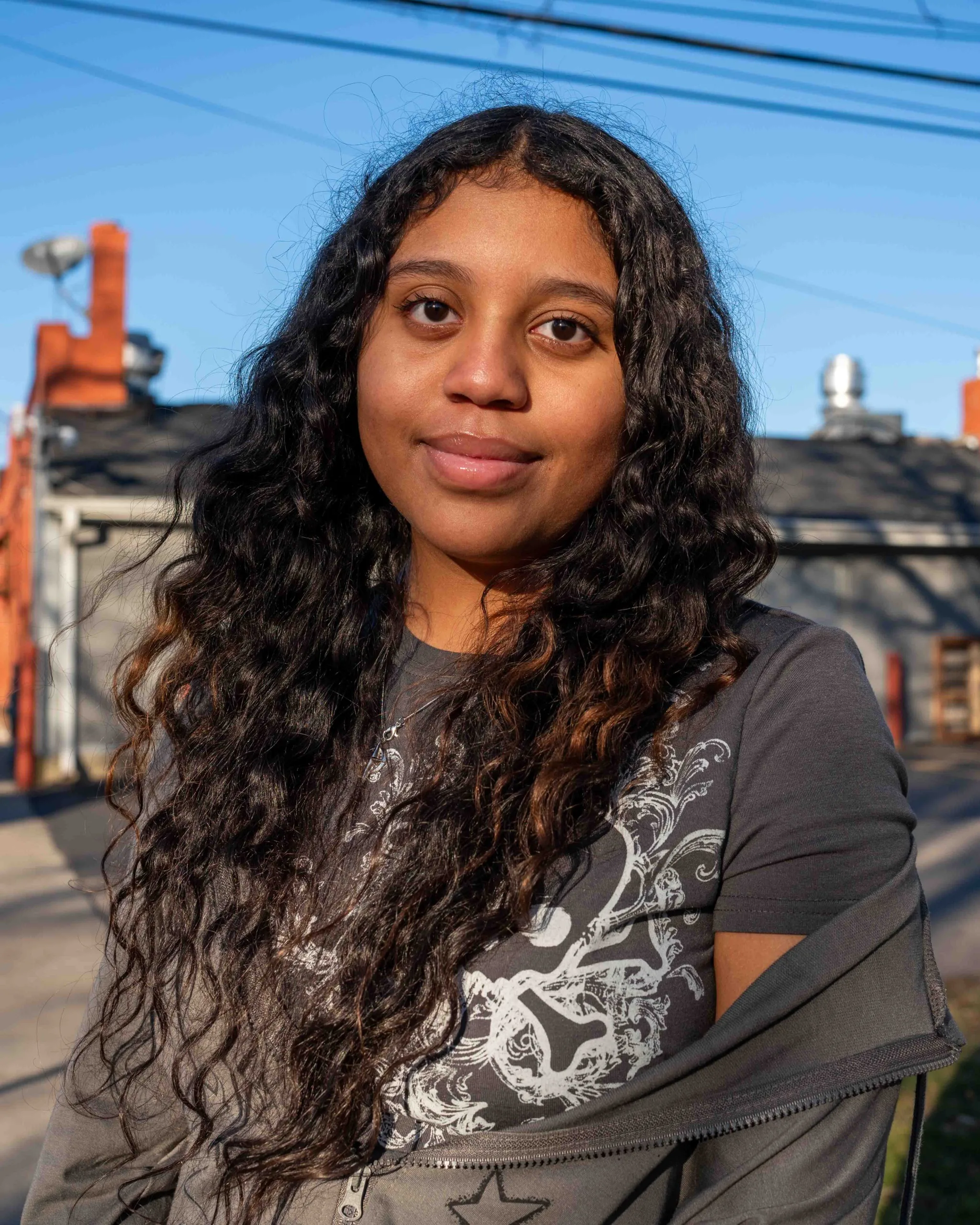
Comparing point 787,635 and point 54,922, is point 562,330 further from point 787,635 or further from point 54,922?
point 54,922

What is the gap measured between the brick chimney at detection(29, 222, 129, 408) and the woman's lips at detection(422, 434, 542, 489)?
48.7 feet

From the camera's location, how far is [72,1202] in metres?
1.50

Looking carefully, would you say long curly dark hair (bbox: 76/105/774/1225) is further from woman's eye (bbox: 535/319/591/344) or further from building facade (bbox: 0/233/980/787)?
building facade (bbox: 0/233/980/787)

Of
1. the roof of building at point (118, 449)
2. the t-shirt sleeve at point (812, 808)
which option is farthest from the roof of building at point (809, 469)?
the t-shirt sleeve at point (812, 808)

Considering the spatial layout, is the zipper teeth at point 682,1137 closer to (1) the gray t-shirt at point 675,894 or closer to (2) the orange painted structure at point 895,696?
(1) the gray t-shirt at point 675,894

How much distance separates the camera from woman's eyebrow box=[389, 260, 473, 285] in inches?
56.3

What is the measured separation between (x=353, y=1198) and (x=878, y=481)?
16.8 meters

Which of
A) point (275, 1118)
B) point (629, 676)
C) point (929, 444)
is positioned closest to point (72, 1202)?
point (275, 1118)

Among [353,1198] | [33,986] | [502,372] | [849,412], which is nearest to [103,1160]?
[353,1198]

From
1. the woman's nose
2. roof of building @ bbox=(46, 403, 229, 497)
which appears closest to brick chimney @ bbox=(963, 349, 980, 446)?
roof of building @ bbox=(46, 403, 229, 497)

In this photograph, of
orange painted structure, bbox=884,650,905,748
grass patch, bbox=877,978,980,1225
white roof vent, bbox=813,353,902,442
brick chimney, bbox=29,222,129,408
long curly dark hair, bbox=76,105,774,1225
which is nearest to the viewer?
long curly dark hair, bbox=76,105,774,1225

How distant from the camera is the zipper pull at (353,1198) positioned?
1298 mm

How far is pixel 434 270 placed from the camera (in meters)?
1.45

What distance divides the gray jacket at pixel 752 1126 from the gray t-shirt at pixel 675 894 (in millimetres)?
30
